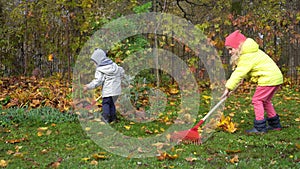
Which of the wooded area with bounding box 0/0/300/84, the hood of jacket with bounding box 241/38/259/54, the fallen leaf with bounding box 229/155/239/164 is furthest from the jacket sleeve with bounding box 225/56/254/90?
the wooded area with bounding box 0/0/300/84

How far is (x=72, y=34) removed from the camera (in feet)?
34.8

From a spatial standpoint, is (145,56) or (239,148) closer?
(239,148)

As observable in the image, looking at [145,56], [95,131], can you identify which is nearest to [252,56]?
[95,131]

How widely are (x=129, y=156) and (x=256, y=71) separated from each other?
2.19 metres

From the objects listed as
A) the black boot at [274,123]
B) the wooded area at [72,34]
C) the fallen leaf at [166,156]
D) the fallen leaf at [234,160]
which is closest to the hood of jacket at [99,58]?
the fallen leaf at [166,156]

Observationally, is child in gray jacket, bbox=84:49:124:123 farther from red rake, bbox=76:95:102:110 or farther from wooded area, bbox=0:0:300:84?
wooded area, bbox=0:0:300:84

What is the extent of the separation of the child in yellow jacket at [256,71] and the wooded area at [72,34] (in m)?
5.20

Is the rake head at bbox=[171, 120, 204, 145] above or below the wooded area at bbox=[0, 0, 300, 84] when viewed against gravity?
below

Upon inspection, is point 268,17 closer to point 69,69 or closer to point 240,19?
point 240,19

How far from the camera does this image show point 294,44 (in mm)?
11133

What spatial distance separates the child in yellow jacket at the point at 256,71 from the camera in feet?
16.3

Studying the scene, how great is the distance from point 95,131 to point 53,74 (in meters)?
6.40

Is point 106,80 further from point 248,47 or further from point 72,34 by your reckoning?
point 72,34

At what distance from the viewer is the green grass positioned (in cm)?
377
